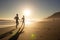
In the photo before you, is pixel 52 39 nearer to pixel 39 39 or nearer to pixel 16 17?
pixel 39 39

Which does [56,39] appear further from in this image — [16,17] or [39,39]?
[16,17]

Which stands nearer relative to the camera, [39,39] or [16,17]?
[39,39]

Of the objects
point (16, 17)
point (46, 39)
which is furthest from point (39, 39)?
point (16, 17)

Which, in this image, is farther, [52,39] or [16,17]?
[16,17]

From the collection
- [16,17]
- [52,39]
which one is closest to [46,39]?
[52,39]

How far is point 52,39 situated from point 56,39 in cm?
23

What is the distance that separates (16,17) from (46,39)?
11.6m

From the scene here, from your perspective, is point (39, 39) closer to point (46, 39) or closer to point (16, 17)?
point (46, 39)

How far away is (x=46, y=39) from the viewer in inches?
402

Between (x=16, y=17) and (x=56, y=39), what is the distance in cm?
1180

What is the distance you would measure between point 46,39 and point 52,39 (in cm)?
35


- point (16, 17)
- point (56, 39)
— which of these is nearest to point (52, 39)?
point (56, 39)

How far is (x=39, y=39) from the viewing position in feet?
33.8

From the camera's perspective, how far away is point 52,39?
33.6 feet
